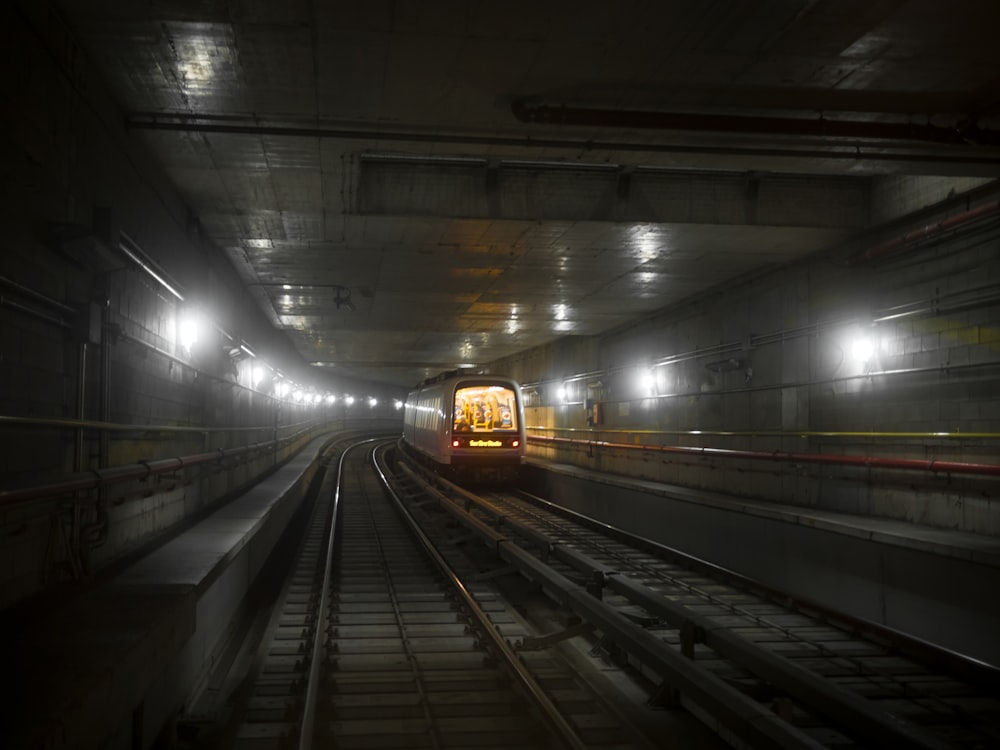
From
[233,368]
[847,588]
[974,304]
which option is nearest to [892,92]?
[974,304]

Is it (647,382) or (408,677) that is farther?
(647,382)

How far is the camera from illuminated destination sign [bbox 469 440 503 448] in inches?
813

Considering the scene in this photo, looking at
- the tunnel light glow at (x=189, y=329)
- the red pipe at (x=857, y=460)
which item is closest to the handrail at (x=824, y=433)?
the red pipe at (x=857, y=460)

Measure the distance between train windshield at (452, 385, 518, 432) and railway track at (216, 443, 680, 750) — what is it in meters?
Answer: 9.61

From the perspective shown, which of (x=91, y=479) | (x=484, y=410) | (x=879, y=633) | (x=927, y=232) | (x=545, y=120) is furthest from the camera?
(x=484, y=410)

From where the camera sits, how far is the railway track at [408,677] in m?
5.29

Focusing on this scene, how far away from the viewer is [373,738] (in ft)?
17.2

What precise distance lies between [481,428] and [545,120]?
14295mm

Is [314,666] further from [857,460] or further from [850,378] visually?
[850,378]

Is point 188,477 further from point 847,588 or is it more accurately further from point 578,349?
point 578,349

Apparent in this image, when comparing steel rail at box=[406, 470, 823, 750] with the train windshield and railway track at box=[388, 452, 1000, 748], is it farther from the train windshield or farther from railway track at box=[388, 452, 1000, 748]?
the train windshield

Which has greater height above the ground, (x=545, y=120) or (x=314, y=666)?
(x=545, y=120)

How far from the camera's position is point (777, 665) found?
5.14 m

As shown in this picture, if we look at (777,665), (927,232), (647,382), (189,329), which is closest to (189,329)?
(189,329)
